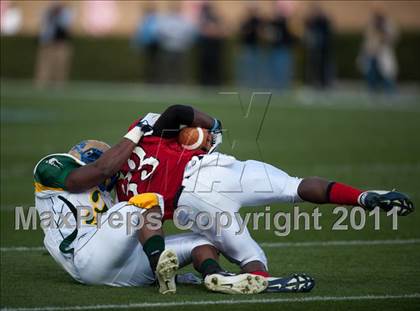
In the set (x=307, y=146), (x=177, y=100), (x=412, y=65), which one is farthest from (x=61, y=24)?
(x=307, y=146)

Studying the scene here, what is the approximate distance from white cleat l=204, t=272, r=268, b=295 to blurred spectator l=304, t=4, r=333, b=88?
Answer: 66.7ft

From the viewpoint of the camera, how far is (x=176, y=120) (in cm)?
659

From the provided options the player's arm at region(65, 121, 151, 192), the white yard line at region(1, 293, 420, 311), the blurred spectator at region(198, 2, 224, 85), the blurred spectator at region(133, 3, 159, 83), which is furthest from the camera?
the blurred spectator at region(133, 3, 159, 83)

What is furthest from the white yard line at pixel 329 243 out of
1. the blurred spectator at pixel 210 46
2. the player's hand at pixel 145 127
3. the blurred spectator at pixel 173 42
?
the blurred spectator at pixel 173 42

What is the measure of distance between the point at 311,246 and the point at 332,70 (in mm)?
21004

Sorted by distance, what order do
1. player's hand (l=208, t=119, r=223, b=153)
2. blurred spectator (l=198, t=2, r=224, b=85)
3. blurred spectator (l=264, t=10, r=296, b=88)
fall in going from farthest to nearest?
blurred spectator (l=198, t=2, r=224, b=85) → blurred spectator (l=264, t=10, r=296, b=88) → player's hand (l=208, t=119, r=223, b=153)

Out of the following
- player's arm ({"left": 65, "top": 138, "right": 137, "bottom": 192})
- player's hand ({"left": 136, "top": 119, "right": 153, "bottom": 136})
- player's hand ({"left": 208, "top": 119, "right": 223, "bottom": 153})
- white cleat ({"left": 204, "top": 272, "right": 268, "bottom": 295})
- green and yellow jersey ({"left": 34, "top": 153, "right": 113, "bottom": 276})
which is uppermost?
player's hand ({"left": 136, "top": 119, "right": 153, "bottom": 136})

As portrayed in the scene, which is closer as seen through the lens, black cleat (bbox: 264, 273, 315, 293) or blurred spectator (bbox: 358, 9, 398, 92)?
black cleat (bbox: 264, 273, 315, 293)

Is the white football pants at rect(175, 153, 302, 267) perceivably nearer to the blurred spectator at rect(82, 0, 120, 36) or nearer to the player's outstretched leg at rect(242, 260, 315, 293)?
the player's outstretched leg at rect(242, 260, 315, 293)

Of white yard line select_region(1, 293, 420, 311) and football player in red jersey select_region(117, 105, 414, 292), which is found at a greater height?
football player in red jersey select_region(117, 105, 414, 292)

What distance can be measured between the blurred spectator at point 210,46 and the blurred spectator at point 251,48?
0.66 metres

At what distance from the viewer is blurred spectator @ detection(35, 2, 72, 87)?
2609 centimetres

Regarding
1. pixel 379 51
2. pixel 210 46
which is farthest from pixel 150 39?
pixel 379 51

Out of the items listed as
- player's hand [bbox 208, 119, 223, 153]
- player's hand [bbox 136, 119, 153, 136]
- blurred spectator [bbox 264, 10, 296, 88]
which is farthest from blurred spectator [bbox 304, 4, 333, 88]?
player's hand [bbox 136, 119, 153, 136]
